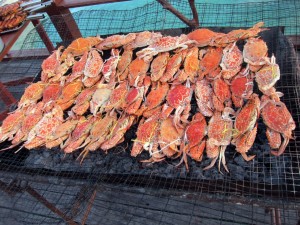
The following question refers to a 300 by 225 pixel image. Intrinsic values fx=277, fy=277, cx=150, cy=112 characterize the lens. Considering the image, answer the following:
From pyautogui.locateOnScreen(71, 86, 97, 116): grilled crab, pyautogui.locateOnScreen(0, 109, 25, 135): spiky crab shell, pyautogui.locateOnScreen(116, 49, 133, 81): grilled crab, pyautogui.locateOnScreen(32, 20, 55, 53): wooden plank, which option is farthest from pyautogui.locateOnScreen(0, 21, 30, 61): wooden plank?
pyautogui.locateOnScreen(116, 49, 133, 81): grilled crab

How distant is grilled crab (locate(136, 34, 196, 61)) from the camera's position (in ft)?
11.3

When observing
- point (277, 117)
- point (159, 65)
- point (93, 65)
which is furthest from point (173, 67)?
point (277, 117)

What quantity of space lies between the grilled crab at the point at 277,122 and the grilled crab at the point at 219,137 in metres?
0.34

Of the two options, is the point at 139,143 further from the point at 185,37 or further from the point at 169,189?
the point at 185,37

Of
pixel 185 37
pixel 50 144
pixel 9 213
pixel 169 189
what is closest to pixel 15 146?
pixel 50 144

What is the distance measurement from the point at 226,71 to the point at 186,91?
49 cm

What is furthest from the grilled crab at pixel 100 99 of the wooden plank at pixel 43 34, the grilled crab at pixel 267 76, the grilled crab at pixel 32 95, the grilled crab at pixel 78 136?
the wooden plank at pixel 43 34

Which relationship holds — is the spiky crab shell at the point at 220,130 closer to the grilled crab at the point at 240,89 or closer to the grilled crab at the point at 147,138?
the grilled crab at the point at 240,89

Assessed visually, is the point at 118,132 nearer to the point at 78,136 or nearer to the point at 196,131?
the point at 78,136

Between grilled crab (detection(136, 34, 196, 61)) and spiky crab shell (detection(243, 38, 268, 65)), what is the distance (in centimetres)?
67

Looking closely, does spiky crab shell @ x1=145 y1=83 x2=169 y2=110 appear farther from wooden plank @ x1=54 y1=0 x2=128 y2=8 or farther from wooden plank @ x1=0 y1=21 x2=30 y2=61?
wooden plank @ x1=0 y1=21 x2=30 y2=61

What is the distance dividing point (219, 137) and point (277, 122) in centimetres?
55

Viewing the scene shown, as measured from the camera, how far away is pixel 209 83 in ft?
10.4

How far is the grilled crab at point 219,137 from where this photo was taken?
2.71m
